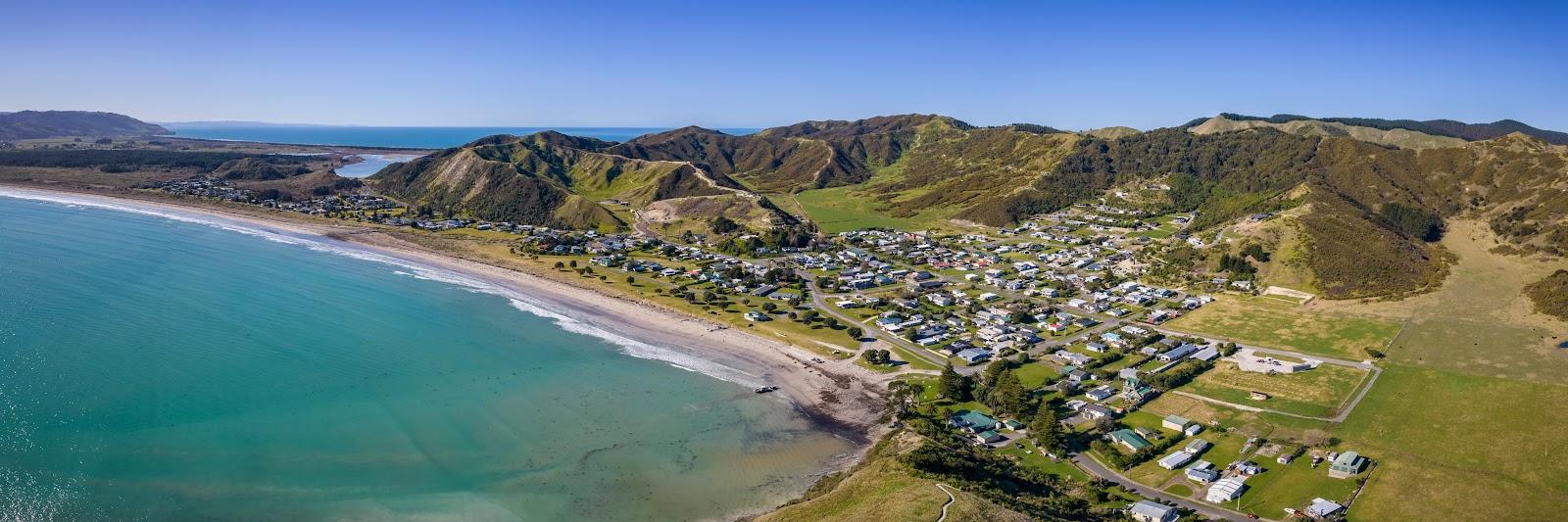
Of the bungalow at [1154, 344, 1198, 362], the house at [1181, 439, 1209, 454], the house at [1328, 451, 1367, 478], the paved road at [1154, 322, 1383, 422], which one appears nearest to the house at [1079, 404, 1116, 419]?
the house at [1181, 439, 1209, 454]

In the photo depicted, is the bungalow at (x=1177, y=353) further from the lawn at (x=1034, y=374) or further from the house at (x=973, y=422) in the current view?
the house at (x=973, y=422)

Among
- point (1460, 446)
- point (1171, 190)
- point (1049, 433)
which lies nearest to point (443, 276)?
point (1049, 433)

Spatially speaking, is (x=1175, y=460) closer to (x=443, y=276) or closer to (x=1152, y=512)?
(x=1152, y=512)

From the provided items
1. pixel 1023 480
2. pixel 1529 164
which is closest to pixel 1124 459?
pixel 1023 480

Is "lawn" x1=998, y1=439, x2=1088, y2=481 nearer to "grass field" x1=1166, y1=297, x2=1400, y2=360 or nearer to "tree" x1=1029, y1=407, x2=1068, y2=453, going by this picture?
"tree" x1=1029, y1=407, x2=1068, y2=453

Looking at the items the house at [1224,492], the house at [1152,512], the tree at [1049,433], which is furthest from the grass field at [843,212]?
the house at [1152,512]
